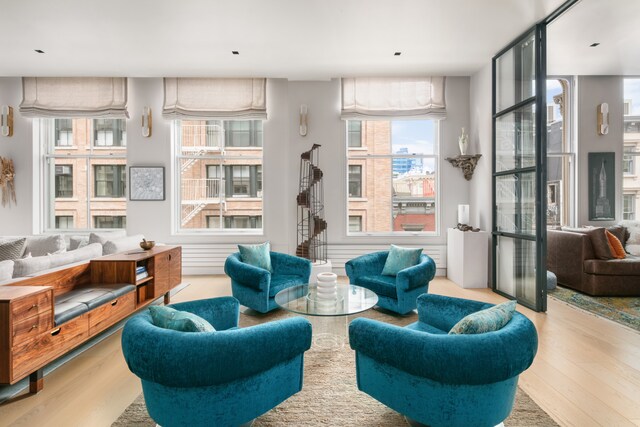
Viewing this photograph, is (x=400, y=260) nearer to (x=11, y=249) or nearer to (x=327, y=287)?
(x=327, y=287)

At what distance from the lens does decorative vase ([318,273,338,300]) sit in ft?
8.73

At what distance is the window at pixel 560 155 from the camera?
5.56 metres

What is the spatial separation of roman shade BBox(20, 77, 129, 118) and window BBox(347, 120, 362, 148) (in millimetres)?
3661

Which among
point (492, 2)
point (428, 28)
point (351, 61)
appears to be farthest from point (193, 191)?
point (492, 2)

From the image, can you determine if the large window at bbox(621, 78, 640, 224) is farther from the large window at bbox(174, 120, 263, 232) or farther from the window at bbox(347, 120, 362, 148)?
the large window at bbox(174, 120, 263, 232)

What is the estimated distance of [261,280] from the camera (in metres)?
3.34

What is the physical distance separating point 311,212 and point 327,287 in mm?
2726

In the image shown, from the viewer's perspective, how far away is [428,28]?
380 cm

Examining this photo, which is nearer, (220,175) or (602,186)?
(602,186)

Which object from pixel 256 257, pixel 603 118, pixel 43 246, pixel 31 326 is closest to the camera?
pixel 31 326

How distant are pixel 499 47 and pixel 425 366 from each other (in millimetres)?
4469

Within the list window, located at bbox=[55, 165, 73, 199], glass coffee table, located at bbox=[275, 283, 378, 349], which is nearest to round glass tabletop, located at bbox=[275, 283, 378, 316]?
glass coffee table, located at bbox=[275, 283, 378, 349]

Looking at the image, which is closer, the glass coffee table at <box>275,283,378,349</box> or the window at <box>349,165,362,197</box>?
the glass coffee table at <box>275,283,378,349</box>

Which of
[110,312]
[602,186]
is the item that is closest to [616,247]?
[602,186]
